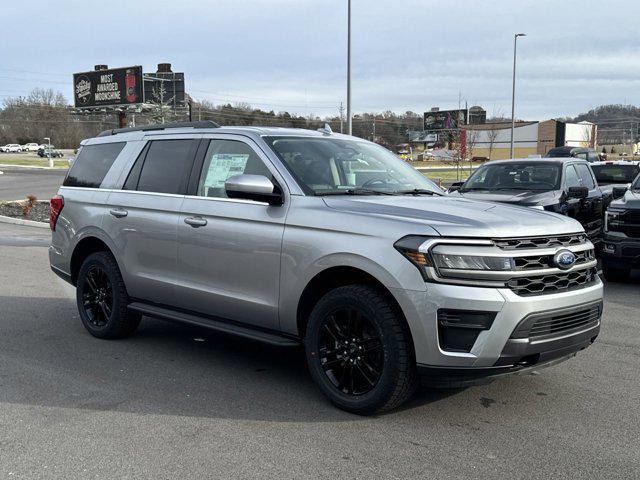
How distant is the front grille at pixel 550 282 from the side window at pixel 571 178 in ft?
22.0

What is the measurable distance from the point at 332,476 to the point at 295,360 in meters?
2.20

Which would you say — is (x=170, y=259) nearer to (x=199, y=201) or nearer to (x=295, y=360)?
(x=199, y=201)

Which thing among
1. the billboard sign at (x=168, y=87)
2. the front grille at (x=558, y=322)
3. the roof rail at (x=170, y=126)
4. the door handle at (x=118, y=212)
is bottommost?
the front grille at (x=558, y=322)

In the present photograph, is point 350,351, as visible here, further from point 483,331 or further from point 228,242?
point 228,242

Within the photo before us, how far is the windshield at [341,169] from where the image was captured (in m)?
4.84

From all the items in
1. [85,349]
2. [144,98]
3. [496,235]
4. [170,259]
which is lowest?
[85,349]

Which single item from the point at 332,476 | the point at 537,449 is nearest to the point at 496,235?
the point at 537,449

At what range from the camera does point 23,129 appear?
122m

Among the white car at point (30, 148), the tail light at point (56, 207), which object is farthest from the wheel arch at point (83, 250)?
the white car at point (30, 148)

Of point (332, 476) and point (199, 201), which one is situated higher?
point (199, 201)

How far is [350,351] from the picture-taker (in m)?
4.29

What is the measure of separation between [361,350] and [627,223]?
627cm

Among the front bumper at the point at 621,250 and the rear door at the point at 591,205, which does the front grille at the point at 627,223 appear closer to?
the front bumper at the point at 621,250

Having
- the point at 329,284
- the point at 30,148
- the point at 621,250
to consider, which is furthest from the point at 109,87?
the point at 30,148
